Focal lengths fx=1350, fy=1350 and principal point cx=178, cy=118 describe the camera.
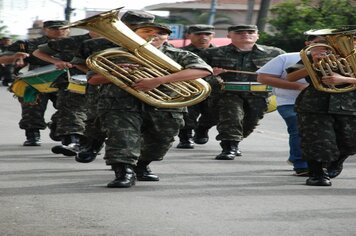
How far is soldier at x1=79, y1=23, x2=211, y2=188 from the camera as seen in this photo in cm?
1146

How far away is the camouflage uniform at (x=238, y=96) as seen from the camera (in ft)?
50.9

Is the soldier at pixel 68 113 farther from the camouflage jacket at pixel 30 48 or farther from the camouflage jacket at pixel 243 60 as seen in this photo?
the camouflage jacket at pixel 243 60

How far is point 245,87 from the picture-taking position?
15.5 metres

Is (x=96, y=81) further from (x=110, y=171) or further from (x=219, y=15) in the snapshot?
(x=219, y=15)

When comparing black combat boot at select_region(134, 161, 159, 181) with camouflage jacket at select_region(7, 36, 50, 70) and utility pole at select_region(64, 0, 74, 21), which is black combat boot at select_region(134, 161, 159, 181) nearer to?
camouflage jacket at select_region(7, 36, 50, 70)

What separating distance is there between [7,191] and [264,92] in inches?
199

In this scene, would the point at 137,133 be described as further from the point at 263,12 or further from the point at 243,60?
the point at 263,12

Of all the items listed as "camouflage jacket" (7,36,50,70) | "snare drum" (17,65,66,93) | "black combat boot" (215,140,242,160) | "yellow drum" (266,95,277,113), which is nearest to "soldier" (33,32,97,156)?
"snare drum" (17,65,66,93)

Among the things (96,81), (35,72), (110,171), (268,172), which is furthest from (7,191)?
(35,72)

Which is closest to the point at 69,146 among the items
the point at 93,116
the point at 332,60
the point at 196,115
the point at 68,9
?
the point at 93,116

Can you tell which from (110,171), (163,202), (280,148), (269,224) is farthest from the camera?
(280,148)

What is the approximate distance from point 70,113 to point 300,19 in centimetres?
1941

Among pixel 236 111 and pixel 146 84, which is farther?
pixel 236 111

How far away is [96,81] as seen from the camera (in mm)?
11742
